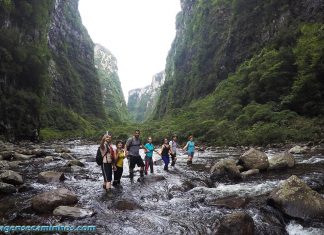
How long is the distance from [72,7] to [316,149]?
524 ft

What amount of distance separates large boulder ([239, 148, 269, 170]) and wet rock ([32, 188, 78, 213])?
31.5ft

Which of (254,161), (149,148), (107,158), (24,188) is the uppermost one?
(149,148)

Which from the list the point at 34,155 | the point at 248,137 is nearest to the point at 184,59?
the point at 248,137

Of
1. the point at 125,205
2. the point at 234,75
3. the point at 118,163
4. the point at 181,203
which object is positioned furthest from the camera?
the point at 234,75

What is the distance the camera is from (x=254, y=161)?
17.7 m

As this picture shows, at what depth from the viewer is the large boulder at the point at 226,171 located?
1584cm

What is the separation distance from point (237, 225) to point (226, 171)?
742 cm

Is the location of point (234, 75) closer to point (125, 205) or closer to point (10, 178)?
point (10, 178)

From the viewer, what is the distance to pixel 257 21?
7194 cm

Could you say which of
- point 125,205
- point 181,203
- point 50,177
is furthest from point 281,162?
point 50,177

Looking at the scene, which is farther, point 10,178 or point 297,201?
point 10,178

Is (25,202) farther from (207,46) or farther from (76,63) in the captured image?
(76,63)

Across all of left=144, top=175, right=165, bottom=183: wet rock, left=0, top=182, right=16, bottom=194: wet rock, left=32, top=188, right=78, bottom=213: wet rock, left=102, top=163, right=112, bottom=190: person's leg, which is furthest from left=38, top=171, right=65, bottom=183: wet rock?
left=32, top=188, right=78, bottom=213: wet rock

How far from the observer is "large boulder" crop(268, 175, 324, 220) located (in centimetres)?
982
